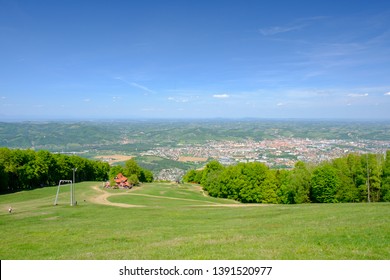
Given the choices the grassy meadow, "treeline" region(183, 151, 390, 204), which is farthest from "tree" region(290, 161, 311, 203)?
the grassy meadow

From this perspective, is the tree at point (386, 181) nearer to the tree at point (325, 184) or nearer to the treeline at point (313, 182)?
the treeline at point (313, 182)

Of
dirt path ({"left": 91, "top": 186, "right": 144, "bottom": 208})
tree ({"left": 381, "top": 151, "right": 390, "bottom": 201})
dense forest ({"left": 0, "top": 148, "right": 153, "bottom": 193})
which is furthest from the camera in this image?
dense forest ({"left": 0, "top": 148, "right": 153, "bottom": 193})

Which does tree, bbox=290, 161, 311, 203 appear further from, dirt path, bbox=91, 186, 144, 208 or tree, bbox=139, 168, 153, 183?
tree, bbox=139, 168, 153, 183

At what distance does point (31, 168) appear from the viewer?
67438 mm

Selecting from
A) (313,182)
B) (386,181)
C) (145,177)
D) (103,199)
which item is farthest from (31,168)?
(386,181)

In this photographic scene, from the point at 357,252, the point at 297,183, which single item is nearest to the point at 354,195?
the point at 297,183

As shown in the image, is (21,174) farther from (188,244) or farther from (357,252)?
(357,252)

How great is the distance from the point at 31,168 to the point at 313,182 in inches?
2512

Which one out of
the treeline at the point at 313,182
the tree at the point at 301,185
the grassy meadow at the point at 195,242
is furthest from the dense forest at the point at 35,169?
the grassy meadow at the point at 195,242

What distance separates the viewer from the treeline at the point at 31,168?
6338 centimetres

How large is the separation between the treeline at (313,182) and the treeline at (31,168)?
42943mm

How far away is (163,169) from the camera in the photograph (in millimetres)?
150125

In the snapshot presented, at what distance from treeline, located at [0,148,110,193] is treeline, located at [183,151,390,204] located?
1691 inches

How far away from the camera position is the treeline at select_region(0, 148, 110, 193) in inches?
2495
